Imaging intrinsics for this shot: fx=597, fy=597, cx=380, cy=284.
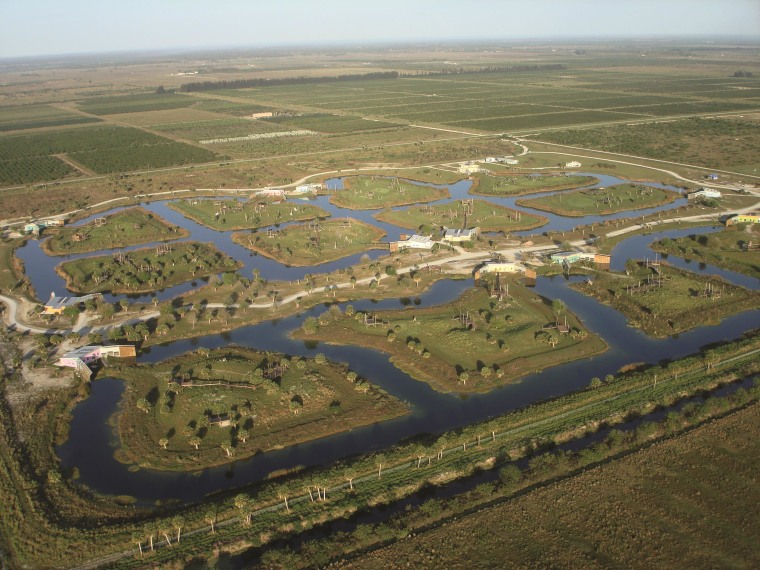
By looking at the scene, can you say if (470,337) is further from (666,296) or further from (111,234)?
(111,234)

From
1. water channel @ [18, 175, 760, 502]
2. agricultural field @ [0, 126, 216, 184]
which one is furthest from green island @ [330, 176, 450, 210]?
agricultural field @ [0, 126, 216, 184]

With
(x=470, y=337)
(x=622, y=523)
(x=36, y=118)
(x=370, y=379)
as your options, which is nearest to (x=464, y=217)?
(x=470, y=337)

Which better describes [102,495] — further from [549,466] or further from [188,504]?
[549,466]

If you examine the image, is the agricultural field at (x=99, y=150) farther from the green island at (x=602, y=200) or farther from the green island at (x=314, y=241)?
the green island at (x=602, y=200)

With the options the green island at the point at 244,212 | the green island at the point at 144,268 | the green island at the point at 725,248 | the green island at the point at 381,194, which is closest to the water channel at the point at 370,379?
the green island at the point at 725,248

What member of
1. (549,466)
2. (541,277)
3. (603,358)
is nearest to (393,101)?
(541,277)

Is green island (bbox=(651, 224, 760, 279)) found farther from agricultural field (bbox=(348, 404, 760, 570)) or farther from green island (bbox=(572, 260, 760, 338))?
agricultural field (bbox=(348, 404, 760, 570))
